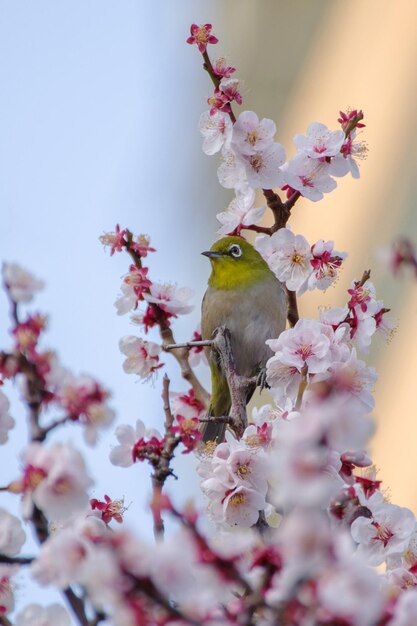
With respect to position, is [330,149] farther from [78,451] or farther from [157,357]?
[78,451]

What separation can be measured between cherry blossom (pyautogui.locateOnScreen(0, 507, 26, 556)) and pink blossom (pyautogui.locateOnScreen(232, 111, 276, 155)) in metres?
1.28

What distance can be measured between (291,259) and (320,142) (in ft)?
0.91

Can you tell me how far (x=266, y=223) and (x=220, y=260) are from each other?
360cm

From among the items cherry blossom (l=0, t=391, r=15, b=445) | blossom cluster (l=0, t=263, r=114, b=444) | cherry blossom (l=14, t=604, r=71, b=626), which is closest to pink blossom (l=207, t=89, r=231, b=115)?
cherry blossom (l=0, t=391, r=15, b=445)

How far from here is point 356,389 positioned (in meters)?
2.05

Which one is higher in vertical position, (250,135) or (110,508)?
(250,135)

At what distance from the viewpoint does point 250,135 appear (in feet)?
7.88

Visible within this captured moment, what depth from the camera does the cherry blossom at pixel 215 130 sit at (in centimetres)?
237

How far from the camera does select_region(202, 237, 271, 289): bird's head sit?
12.5ft

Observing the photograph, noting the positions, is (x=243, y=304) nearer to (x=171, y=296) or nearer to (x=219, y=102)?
(x=171, y=296)

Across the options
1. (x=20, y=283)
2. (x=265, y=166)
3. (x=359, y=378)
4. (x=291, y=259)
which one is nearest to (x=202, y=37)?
(x=265, y=166)

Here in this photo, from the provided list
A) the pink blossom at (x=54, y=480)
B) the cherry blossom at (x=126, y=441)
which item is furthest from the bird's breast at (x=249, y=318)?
the pink blossom at (x=54, y=480)

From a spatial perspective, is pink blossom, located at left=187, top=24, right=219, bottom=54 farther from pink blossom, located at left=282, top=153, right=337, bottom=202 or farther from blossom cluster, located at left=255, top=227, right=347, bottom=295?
blossom cluster, located at left=255, top=227, right=347, bottom=295

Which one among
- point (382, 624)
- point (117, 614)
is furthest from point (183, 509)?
point (382, 624)
